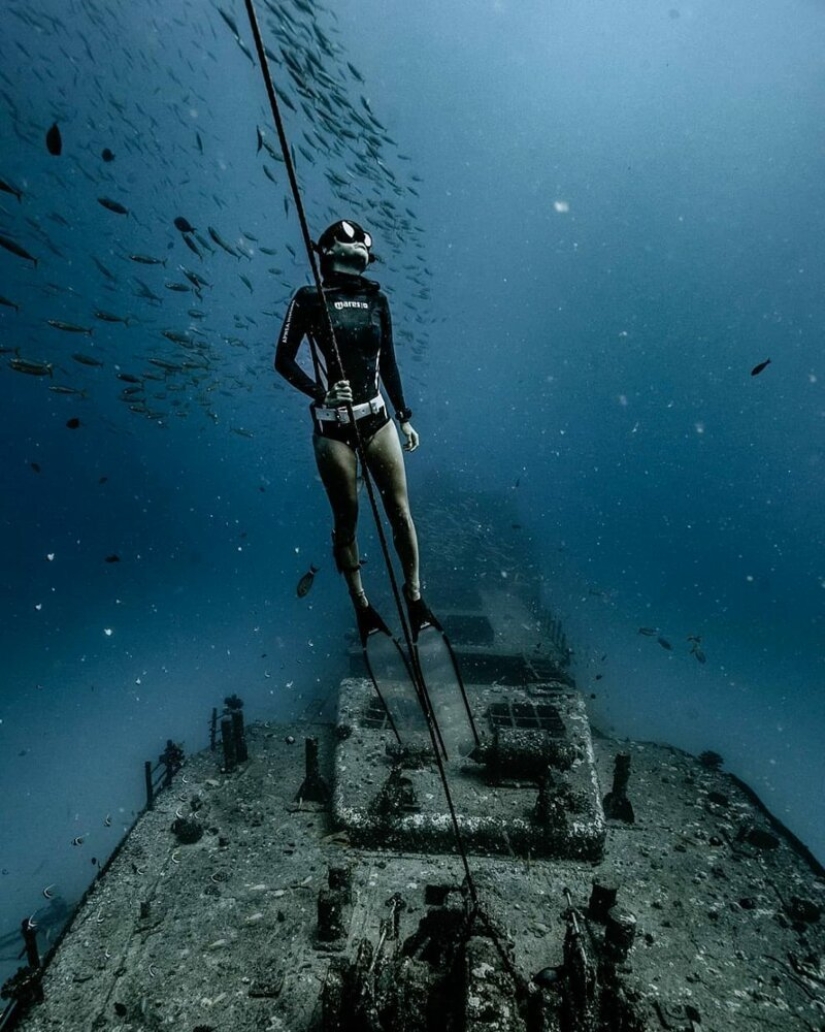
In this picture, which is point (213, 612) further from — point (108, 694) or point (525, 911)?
point (525, 911)

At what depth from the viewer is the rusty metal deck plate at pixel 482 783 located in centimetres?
793

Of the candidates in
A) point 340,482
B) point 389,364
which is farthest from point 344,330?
point 340,482

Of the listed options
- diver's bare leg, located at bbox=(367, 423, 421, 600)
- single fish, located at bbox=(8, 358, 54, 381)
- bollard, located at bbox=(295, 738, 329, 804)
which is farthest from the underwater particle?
bollard, located at bbox=(295, 738, 329, 804)

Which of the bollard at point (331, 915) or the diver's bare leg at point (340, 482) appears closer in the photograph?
the diver's bare leg at point (340, 482)

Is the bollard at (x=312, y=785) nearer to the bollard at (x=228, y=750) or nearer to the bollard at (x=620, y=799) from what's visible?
the bollard at (x=228, y=750)

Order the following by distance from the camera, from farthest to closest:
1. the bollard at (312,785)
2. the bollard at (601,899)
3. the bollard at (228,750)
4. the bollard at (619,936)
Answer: the bollard at (228,750) → the bollard at (312,785) → the bollard at (601,899) → the bollard at (619,936)

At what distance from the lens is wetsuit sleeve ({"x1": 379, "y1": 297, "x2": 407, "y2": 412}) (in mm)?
3451

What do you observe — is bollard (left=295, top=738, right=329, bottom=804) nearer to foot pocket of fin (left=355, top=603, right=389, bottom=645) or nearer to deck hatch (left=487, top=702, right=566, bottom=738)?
deck hatch (left=487, top=702, right=566, bottom=738)

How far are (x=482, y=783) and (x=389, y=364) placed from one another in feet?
28.4

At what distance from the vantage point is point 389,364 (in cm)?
368

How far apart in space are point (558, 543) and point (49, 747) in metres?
84.9

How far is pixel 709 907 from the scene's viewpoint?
7289 millimetres

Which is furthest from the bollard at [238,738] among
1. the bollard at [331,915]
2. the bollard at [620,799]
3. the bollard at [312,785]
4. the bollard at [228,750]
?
the bollard at [620,799]

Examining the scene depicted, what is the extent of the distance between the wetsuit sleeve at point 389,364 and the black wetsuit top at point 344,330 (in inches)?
3.4
